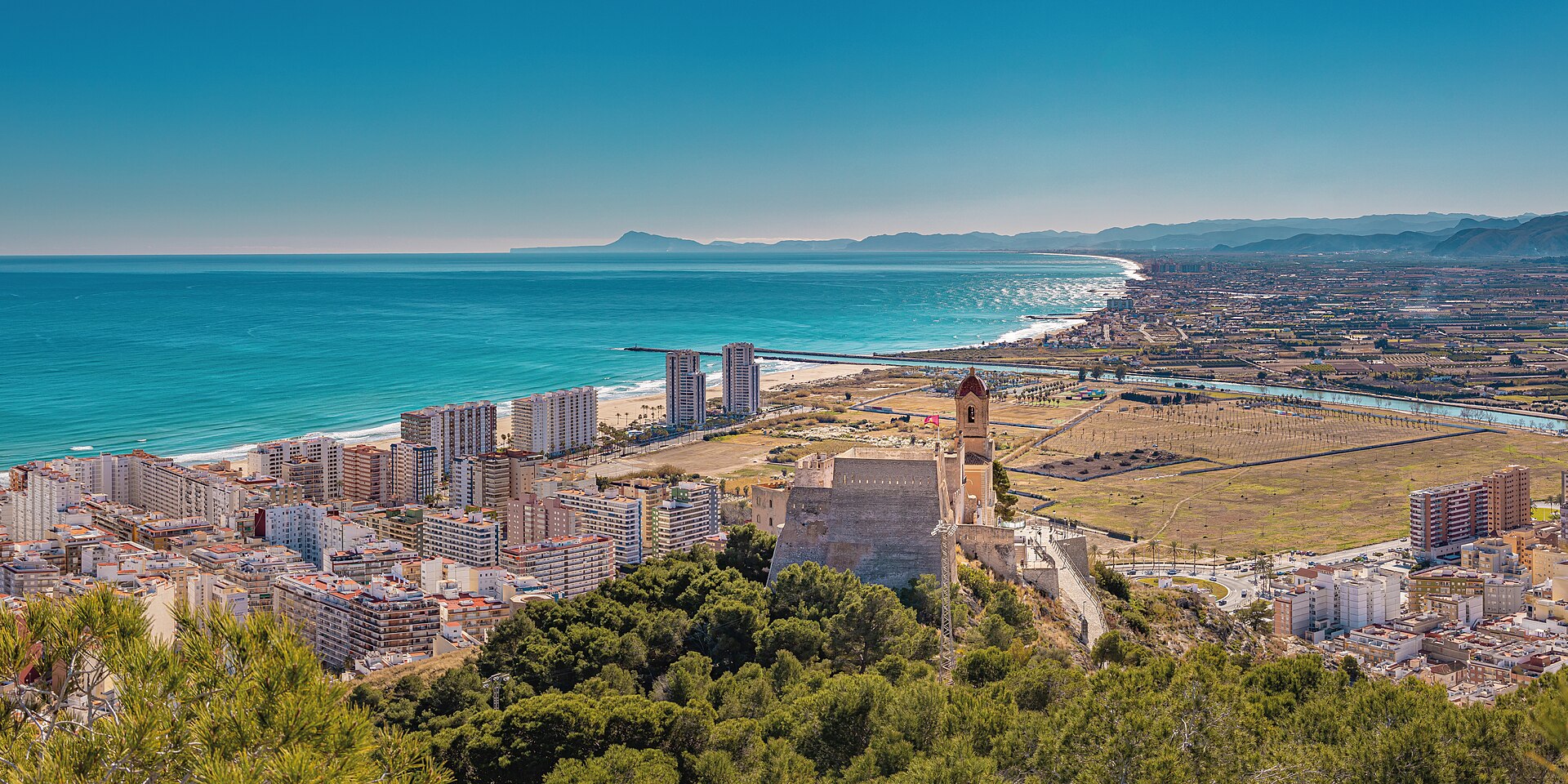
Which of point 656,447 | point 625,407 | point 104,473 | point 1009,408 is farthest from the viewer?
point 1009,408

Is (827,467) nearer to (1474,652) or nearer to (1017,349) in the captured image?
(1474,652)

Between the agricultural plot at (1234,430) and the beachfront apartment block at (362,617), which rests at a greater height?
the agricultural plot at (1234,430)

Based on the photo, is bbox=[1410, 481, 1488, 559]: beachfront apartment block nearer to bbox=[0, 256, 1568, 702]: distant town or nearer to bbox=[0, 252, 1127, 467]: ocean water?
bbox=[0, 256, 1568, 702]: distant town

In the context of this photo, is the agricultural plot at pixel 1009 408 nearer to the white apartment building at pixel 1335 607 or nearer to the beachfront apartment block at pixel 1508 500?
the beachfront apartment block at pixel 1508 500

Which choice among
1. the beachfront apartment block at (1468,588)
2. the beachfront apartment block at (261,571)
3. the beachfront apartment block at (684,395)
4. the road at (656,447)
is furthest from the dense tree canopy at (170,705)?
the beachfront apartment block at (684,395)

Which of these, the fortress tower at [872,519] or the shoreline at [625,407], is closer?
the fortress tower at [872,519]

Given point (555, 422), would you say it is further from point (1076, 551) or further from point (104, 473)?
point (1076, 551)

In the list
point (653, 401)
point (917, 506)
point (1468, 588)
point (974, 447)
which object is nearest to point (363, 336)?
point (653, 401)

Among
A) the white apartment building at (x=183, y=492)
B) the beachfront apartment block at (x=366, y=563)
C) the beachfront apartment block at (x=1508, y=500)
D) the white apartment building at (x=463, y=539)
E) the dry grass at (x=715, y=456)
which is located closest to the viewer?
the beachfront apartment block at (x=366, y=563)
